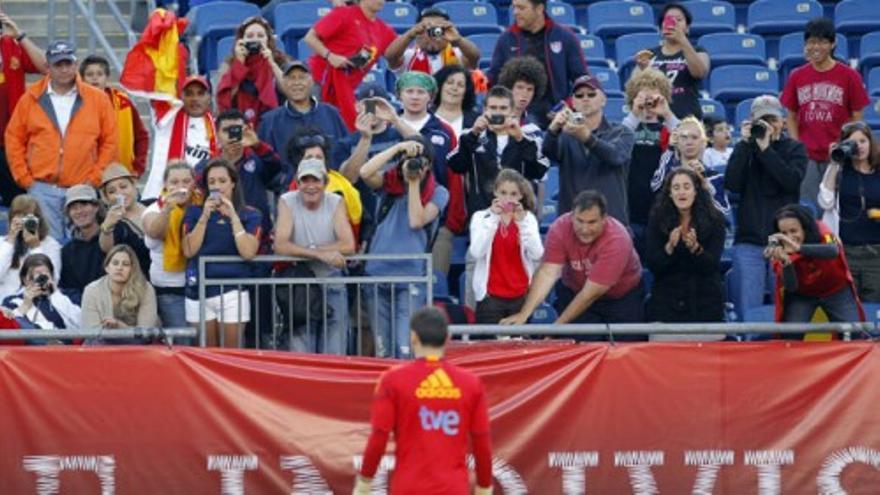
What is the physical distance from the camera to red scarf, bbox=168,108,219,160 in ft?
55.9

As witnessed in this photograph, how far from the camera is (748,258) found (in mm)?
16484

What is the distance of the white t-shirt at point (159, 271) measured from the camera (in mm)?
15297

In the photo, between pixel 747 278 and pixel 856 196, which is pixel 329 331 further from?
pixel 856 196

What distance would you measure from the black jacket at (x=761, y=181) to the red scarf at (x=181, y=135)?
12.0ft

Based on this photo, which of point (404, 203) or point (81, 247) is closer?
point (404, 203)

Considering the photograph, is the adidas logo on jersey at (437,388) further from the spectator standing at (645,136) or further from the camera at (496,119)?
the spectator standing at (645,136)

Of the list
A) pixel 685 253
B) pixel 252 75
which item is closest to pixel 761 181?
pixel 685 253

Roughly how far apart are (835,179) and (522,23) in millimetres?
2792

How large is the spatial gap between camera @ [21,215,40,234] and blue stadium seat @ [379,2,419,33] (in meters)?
5.10

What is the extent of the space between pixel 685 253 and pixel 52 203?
14.8 ft

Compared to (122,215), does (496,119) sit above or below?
above

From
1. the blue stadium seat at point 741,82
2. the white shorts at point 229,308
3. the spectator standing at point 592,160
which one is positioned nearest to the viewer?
the white shorts at point 229,308

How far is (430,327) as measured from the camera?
1252 centimetres

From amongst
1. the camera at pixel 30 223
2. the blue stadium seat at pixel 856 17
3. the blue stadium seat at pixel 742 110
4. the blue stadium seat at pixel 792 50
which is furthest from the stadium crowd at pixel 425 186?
the blue stadium seat at pixel 856 17
